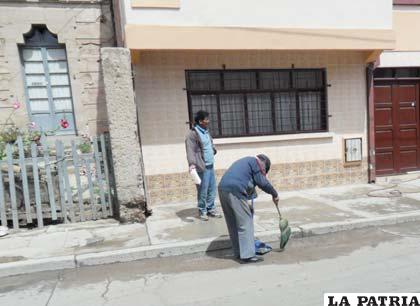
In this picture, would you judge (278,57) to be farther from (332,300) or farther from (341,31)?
(332,300)

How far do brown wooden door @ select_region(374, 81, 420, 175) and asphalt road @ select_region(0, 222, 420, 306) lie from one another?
3.75m

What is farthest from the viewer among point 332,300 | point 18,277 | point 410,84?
point 410,84

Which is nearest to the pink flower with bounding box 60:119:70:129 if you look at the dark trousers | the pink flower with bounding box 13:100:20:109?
the pink flower with bounding box 13:100:20:109

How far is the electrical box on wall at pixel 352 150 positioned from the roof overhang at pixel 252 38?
6.38 feet

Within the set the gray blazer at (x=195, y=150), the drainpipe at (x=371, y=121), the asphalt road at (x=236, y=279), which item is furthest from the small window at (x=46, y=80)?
the drainpipe at (x=371, y=121)

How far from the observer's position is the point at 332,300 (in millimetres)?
3125

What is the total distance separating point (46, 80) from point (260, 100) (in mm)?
4376

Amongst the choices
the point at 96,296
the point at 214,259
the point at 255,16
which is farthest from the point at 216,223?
the point at 255,16

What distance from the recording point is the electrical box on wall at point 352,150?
783cm

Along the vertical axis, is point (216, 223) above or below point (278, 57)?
below

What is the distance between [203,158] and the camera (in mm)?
5672

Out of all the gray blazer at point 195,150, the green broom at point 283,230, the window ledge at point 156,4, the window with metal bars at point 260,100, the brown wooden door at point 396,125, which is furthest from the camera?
the brown wooden door at point 396,125

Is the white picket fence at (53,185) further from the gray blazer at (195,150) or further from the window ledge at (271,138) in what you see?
the window ledge at (271,138)

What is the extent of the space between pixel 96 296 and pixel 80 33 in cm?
544
